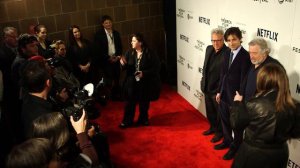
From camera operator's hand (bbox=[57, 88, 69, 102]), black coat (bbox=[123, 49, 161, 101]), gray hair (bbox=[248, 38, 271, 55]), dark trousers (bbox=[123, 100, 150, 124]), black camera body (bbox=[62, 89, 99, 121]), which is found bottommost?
dark trousers (bbox=[123, 100, 150, 124])

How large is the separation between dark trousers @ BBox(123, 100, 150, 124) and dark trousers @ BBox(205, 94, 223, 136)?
919 millimetres

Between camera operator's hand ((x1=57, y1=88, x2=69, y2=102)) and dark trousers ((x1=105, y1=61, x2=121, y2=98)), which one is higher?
camera operator's hand ((x1=57, y1=88, x2=69, y2=102))

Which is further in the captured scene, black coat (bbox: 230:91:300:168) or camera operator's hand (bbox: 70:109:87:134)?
black coat (bbox: 230:91:300:168)

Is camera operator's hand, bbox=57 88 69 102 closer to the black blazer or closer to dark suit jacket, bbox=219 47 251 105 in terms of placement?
dark suit jacket, bbox=219 47 251 105

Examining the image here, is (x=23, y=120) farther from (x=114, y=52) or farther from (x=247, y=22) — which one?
(x=114, y=52)

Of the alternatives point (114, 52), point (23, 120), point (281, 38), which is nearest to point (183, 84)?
point (114, 52)

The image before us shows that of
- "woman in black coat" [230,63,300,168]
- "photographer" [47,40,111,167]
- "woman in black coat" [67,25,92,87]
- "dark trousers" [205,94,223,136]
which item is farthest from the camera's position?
"woman in black coat" [67,25,92,87]

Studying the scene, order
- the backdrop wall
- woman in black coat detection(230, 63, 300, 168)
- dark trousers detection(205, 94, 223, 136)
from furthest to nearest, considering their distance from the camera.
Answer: dark trousers detection(205, 94, 223, 136), the backdrop wall, woman in black coat detection(230, 63, 300, 168)

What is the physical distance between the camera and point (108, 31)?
230 inches

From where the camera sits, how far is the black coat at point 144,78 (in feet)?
14.9

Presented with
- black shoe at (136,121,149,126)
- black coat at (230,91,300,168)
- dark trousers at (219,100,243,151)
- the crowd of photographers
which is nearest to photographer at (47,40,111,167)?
the crowd of photographers

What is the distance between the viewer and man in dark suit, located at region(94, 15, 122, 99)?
5.79 m

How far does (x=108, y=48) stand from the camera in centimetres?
585

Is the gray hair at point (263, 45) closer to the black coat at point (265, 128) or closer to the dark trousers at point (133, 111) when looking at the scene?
the black coat at point (265, 128)
